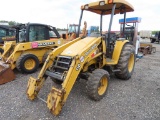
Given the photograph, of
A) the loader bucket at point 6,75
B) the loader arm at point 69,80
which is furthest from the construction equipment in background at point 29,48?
the loader arm at point 69,80

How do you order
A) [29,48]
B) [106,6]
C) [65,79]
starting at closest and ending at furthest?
[65,79]
[106,6]
[29,48]

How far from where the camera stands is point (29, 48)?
20.5 feet

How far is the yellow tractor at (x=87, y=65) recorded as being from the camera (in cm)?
316

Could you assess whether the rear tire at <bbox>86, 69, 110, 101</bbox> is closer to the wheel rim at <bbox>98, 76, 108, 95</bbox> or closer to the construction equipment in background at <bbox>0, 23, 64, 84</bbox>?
the wheel rim at <bbox>98, 76, 108, 95</bbox>

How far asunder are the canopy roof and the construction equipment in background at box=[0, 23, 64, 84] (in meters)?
2.65

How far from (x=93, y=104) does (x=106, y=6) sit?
284 centimetres

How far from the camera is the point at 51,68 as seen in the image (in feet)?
13.0

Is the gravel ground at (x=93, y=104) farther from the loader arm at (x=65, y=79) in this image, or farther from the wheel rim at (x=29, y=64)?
the wheel rim at (x=29, y=64)

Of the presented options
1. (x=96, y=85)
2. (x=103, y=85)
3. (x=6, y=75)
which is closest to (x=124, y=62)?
(x=103, y=85)

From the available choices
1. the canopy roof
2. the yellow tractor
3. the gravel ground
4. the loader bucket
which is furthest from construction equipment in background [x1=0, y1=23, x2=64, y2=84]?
the canopy roof

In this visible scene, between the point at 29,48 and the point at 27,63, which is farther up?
the point at 29,48

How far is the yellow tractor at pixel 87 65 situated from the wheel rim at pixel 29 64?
6.75 ft

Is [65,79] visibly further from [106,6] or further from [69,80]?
[106,6]

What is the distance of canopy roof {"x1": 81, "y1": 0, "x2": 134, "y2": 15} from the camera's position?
416 cm
